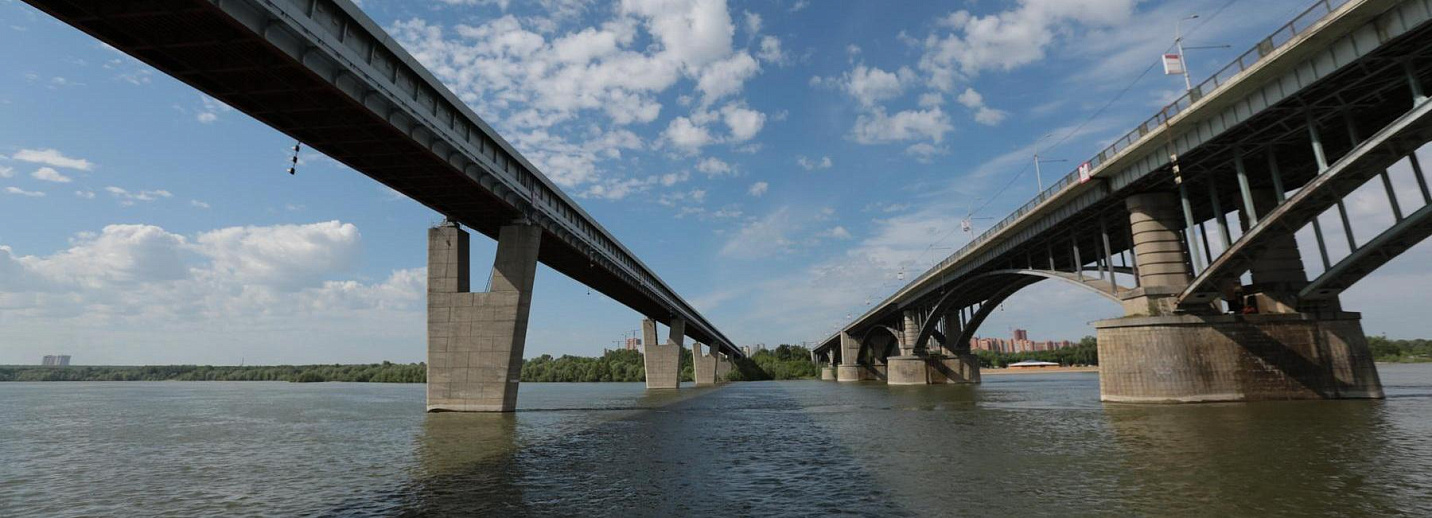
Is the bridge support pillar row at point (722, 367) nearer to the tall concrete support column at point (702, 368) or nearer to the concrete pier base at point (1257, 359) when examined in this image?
the tall concrete support column at point (702, 368)

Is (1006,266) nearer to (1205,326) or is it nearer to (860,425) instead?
(1205,326)

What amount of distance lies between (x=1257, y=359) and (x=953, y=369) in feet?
183

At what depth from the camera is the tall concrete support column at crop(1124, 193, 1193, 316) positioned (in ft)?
116

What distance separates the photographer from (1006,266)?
2557 inches

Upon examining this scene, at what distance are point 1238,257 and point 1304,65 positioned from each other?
1041 centimetres

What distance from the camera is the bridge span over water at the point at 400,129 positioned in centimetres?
1702

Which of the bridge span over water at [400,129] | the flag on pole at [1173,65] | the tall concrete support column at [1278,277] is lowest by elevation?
the tall concrete support column at [1278,277]

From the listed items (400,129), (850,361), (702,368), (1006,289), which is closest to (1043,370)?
(850,361)

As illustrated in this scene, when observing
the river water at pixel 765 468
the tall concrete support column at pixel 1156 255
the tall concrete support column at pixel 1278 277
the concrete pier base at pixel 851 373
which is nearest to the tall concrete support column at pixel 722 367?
the concrete pier base at pixel 851 373

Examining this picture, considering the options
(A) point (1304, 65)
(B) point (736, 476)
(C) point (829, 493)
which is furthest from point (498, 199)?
(A) point (1304, 65)

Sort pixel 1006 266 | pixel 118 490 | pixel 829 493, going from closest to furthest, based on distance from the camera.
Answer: pixel 829 493 → pixel 118 490 → pixel 1006 266

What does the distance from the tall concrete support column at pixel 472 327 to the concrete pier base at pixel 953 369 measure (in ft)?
225

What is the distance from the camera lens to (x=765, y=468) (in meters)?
17.1

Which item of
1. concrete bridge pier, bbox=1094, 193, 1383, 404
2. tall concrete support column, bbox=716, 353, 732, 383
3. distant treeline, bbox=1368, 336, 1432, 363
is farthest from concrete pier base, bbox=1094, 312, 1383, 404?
distant treeline, bbox=1368, 336, 1432, 363
